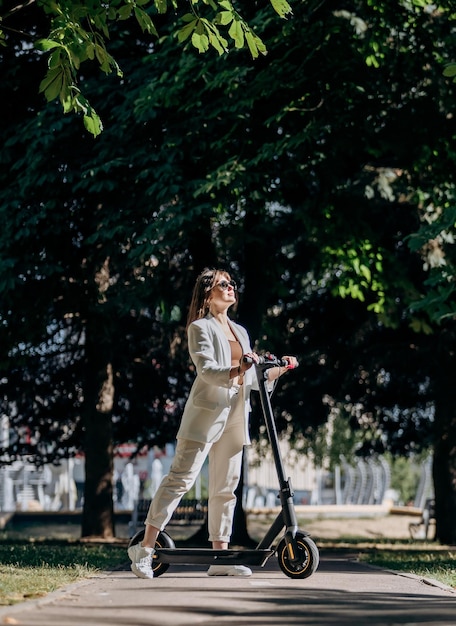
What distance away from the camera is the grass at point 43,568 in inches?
286

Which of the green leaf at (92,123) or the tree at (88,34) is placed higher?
the tree at (88,34)

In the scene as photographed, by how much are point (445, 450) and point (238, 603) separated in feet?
48.3

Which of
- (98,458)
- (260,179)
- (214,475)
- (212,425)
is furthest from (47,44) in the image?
(98,458)

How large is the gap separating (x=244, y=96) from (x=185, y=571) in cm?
733

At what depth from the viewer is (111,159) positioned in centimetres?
1584

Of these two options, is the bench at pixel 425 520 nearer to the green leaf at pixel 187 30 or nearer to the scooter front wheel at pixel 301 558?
the scooter front wheel at pixel 301 558

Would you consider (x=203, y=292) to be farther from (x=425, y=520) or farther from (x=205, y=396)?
Answer: (x=425, y=520)

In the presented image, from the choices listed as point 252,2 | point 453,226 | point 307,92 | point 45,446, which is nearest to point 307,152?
point 307,92

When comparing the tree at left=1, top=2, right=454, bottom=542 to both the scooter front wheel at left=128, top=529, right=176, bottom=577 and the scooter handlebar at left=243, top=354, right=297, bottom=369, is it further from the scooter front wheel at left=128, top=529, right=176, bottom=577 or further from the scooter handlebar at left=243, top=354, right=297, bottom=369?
the scooter front wheel at left=128, top=529, right=176, bottom=577

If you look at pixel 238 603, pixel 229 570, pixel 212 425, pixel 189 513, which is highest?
pixel 212 425

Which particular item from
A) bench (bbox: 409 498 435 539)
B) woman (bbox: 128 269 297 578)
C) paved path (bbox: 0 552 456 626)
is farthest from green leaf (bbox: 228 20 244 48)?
bench (bbox: 409 498 435 539)

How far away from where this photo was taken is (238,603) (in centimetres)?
673

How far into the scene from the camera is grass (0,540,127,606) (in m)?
7.27

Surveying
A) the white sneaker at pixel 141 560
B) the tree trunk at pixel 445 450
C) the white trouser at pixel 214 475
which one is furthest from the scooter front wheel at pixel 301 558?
the tree trunk at pixel 445 450
